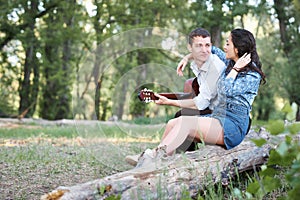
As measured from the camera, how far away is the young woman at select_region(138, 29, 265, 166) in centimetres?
334

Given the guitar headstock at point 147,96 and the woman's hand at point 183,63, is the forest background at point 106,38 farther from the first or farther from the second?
the guitar headstock at point 147,96

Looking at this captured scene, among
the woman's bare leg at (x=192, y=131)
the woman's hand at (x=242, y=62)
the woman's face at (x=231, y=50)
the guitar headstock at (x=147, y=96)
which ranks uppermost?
the woman's face at (x=231, y=50)

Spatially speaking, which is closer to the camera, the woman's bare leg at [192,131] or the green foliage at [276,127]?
the green foliage at [276,127]

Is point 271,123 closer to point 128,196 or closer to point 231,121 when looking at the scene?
point 128,196

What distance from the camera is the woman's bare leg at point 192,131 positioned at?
11.0 feet

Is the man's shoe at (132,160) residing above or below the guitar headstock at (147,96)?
below

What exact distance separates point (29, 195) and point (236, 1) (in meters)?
9.47

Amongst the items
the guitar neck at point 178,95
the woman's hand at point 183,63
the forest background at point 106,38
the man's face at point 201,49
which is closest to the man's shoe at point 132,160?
the guitar neck at point 178,95

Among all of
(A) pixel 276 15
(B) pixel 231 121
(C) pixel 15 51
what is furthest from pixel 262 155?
(C) pixel 15 51

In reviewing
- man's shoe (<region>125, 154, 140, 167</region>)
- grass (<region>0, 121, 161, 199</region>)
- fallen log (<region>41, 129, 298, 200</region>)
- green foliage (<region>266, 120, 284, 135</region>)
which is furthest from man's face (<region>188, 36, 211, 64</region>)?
green foliage (<region>266, 120, 284, 135</region>)

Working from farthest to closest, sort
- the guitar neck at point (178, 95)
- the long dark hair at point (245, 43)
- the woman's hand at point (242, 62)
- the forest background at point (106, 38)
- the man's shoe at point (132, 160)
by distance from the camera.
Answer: the forest background at point (106, 38), the man's shoe at point (132, 160), the guitar neck at point (178, 95), the long dark hair at point (245, 43), the woman's hand at point (242, 62)

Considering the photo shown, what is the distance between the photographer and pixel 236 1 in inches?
453

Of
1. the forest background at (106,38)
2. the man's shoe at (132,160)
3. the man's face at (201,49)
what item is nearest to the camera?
the man's face at (201,49)

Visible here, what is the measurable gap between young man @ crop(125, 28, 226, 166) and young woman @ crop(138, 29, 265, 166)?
102 mm
